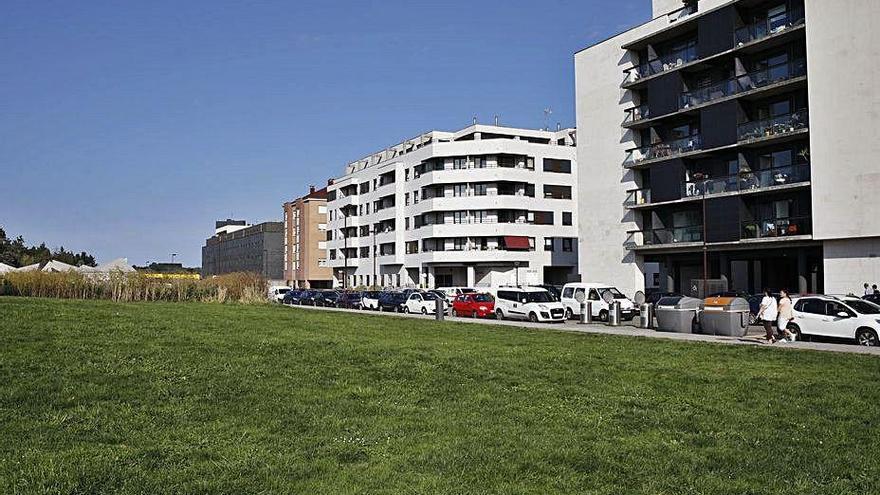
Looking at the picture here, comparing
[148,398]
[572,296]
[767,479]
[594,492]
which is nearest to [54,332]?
[148,398]

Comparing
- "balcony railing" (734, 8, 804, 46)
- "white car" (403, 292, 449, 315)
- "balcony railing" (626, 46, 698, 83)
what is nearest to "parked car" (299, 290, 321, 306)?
"white car" (403, 292, 449, 315)

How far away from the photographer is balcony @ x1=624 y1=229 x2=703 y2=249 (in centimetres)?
4434

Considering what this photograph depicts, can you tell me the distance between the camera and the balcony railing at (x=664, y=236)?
44.4m

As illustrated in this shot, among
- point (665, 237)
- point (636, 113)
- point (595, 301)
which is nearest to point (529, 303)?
point (595, 301)

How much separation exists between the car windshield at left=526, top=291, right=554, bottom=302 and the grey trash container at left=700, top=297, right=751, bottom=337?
A: 38.1 feet

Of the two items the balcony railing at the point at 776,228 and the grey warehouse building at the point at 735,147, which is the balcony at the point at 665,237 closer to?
the grey warehouse building at the point at 735,147

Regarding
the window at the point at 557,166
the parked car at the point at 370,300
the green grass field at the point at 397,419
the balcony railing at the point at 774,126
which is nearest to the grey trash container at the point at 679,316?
the green grass field at the point at 397,419

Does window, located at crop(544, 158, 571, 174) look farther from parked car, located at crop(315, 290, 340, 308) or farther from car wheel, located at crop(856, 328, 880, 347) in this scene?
car wheel, located at crop(856, 328, 880, 347)

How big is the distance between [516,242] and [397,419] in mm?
67396

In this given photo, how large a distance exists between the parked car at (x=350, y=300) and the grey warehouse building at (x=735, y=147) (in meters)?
17.3

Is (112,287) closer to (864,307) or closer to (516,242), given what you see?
(864,307)

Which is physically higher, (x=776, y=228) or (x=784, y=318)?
(x=776, y=228)

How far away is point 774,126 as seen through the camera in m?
40.0

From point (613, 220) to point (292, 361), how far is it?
40.1 m
